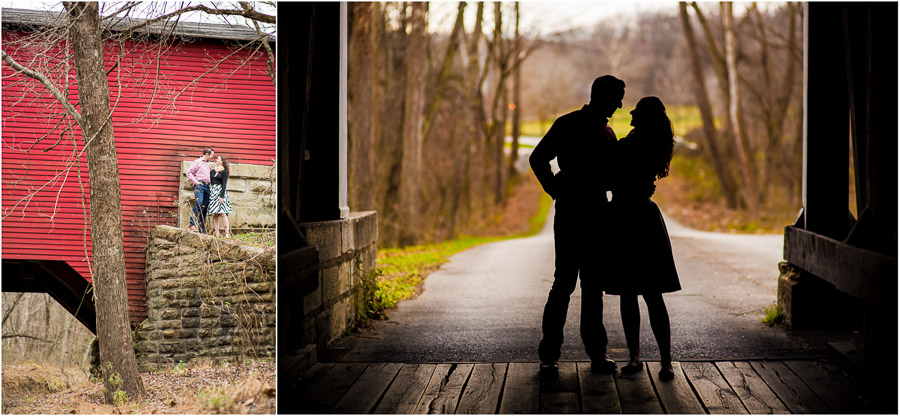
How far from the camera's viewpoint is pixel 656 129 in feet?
15.1

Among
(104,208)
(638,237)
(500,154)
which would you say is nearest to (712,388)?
(638,237)

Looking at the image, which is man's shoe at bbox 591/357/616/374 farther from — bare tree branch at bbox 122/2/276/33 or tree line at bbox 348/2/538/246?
tree line at bbox 348/2/538/246

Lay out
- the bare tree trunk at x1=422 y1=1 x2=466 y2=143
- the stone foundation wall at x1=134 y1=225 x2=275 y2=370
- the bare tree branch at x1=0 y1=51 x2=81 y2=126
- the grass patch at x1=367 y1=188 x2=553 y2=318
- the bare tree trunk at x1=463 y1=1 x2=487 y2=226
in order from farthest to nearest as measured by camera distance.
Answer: the bare tree trunk at x1=463 y1=1 x2=487 y2=226 < the bare tree trunk at x1=422 y1=1 x2=466 y2=143 < the grass patch at x1=367 y1=188 x2=553 y2=318 < the bare tree branch at x1=0 y1=51 x2=81 y2=126 < the stone foundation wall at x1=134 y1=225 x2=275 y2=370

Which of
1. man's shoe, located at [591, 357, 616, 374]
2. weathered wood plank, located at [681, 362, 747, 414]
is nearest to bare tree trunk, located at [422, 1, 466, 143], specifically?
weathered wood plank, located at [681, 362, 747, 414]

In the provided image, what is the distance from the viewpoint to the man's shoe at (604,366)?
16.4ft

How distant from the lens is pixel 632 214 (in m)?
4.71

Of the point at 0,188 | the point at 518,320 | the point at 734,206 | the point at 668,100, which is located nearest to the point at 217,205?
the point at 0,188

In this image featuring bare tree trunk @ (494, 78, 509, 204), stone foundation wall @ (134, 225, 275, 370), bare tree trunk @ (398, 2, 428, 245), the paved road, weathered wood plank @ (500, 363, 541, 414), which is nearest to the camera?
weathered wood plank @ (500, 363, 541, 414)

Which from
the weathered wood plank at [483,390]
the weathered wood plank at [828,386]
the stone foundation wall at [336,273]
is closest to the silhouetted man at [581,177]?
the weathered wood plank at [483,390]

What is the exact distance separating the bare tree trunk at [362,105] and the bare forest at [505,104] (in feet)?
0.09

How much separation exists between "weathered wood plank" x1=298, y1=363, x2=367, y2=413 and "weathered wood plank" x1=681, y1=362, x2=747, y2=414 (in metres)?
2.04

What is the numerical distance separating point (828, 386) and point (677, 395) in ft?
3.11

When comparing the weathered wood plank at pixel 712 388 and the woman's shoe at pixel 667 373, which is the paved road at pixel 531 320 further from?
the woman's shoe at pixel 667 373

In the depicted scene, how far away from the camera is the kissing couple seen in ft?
15.1
